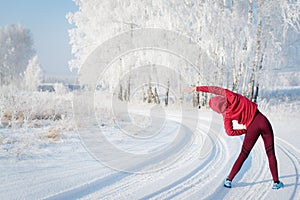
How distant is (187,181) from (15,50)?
148 ft

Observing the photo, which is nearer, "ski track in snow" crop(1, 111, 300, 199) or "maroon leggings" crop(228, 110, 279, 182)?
"ski track in snow" crop(1, 111, 300, 199)

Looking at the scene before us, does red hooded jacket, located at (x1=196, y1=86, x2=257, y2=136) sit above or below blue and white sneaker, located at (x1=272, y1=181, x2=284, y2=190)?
above

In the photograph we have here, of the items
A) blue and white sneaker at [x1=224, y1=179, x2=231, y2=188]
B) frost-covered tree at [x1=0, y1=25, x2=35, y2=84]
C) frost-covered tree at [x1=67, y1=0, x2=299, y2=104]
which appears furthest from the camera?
frost-covered tree at [x1=0, y1=25, x2=35, y2=84]

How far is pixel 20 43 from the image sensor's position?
137ft

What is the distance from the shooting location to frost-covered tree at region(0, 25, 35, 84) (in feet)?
126

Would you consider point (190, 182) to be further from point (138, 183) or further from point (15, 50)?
point (15, 50)

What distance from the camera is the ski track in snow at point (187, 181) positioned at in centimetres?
297

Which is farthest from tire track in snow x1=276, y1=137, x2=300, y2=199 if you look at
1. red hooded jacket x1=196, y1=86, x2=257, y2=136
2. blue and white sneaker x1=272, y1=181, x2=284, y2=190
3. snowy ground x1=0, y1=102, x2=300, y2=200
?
red hooded jacket x1=196, y1=86, x2=257, y2=136

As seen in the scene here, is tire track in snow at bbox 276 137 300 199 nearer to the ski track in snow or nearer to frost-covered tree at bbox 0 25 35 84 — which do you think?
the ski track in snow

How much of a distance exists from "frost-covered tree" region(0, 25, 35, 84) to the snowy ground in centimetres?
3876

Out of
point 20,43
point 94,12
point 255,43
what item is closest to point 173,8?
point 255,43

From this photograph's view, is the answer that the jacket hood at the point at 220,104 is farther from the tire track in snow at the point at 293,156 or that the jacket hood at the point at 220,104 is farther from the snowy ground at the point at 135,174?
the tire track in snow at the point at 293,156

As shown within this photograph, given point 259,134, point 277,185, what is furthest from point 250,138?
point 277,185

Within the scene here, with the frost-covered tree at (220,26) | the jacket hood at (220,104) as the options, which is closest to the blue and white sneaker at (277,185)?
the jacket hood at (220,104)
